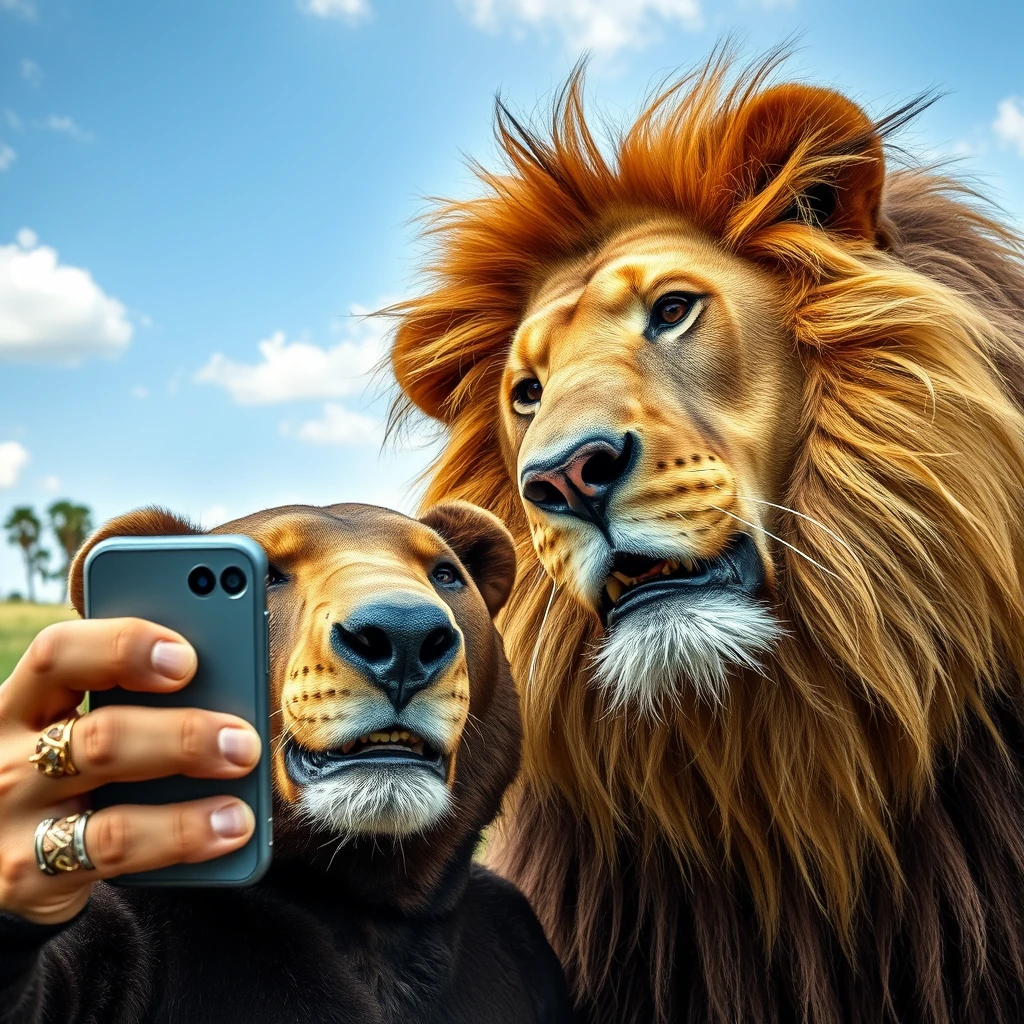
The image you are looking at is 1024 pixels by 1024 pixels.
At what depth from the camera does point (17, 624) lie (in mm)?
18344

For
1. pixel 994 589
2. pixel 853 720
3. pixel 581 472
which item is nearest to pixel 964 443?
pixel 994 589

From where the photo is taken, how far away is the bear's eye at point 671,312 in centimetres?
181

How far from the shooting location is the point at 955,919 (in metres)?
1.89

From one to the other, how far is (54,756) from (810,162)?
4.60 ft

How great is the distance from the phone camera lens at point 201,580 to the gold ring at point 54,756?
18 centimetres

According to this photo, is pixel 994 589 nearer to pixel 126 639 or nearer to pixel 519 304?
pixel 519 304

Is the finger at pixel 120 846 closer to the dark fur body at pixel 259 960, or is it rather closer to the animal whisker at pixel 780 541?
the dark fur body at pixel 259 960

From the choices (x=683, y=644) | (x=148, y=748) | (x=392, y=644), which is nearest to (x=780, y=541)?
(x=683, y=644)

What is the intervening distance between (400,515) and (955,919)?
1.08 meters

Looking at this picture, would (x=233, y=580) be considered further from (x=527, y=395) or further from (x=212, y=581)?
(x=527, y=395)

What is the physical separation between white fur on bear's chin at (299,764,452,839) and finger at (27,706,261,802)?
15 centimetres

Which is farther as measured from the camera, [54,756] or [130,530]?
[130,530]

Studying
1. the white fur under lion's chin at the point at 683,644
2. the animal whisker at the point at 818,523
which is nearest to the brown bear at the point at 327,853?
the white fur under lion's chin at the point at 683,644

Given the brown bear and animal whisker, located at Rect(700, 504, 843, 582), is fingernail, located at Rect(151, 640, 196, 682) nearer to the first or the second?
the brown bear
